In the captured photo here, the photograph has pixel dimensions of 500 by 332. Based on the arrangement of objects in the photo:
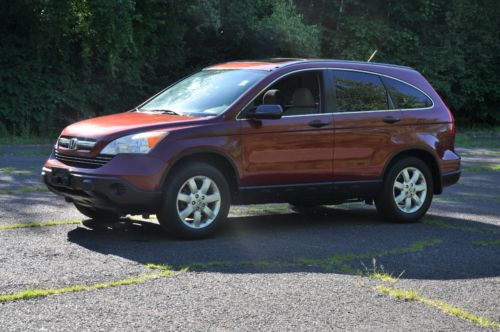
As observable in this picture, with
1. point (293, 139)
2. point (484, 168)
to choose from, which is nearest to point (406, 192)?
point (293, 139)

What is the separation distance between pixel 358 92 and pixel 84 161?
3.22 meters

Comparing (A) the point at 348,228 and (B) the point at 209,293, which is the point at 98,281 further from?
(A) the point at 348,228

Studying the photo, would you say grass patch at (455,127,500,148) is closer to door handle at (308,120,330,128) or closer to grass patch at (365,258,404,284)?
door handle at (308,120,330,128)

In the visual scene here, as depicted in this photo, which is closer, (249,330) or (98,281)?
(249,330)

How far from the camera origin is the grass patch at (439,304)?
205 inches

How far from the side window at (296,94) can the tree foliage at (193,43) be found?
505 inches

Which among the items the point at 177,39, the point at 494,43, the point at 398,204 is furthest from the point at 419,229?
the point at 494,43

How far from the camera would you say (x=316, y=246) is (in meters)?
7.74

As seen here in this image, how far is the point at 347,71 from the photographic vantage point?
30.3ft

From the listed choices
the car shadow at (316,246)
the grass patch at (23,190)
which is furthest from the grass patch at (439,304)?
the grass patch at (23,190)

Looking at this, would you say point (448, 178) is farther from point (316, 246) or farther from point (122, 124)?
point (122, 124)

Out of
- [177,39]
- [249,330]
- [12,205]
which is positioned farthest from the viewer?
[177,39]

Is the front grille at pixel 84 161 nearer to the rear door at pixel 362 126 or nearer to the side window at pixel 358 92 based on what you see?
the rear door at pixel 362 126

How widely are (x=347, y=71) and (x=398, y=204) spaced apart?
1616mm
